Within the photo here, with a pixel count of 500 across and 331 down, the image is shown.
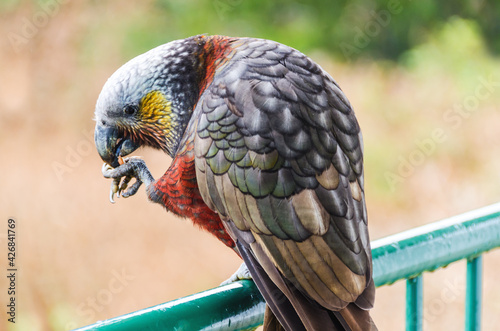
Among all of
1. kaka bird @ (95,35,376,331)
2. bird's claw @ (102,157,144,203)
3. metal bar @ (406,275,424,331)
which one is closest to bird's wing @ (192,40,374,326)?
kaka bird @ (95,35,376,331)

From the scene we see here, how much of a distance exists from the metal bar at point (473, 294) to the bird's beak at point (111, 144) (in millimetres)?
913

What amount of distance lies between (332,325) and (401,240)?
28 centimetres

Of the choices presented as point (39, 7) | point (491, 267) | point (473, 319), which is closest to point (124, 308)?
point (39, 7)

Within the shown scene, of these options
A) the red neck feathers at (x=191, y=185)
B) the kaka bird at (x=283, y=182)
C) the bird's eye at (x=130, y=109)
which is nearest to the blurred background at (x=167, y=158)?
the bird's eye at (x=130, y=109)

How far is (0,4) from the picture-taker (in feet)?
16.7

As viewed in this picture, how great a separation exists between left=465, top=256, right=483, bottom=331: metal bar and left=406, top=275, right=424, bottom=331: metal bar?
0.15 metres

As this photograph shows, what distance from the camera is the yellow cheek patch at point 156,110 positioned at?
1.58 meters

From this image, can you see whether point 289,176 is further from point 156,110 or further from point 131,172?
point 131,172

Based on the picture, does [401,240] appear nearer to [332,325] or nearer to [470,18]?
[332,325]

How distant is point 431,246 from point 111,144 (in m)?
0.86

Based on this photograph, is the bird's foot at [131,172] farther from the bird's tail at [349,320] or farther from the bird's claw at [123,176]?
the bird's tail at [349,320]

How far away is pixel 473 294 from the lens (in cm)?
145

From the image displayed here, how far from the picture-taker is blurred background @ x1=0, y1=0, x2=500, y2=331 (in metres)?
4.98

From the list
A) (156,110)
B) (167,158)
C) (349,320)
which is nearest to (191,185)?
(156,110)
